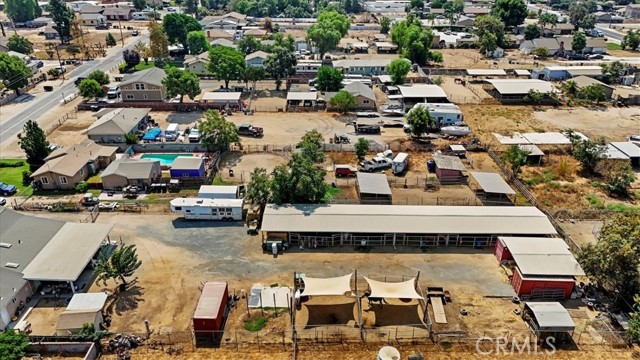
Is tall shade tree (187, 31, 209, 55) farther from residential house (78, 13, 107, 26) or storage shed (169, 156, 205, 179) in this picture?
storage shed (169, 156, 205, 179)

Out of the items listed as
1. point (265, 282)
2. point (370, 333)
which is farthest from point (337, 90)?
point (370, 333)

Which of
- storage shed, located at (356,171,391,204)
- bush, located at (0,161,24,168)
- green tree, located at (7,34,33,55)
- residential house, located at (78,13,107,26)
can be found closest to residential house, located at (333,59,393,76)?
storage shed, located at (356,171,391,204)

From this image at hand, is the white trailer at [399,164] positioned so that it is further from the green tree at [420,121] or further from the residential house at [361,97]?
the residential house at [361,97]

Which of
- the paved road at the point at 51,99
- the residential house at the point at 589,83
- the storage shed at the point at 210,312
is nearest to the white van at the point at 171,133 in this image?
the paved road at the point at 51,99

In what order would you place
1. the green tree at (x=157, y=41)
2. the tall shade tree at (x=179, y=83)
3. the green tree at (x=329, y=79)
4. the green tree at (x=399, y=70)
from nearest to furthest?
the tall shade tree at (x=179, y=83)
the green tree at (x=329, y=79)
the green tree at (x=399, y=70)
the green tree at (x=157, y=41)

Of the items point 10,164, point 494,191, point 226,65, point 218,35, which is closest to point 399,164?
point 494,191
